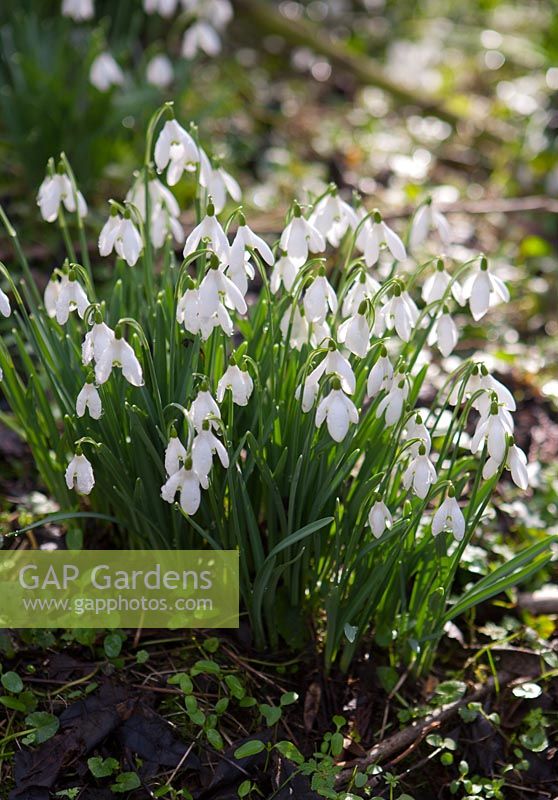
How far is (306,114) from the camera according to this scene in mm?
5090

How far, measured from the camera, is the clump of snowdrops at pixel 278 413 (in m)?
1.72

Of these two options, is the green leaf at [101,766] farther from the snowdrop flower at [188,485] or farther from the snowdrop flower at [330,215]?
the snowdrop flower at [330,215]

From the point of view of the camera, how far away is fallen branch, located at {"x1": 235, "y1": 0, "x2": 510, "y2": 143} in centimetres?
526

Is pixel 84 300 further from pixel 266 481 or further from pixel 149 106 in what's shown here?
pixel 149 106

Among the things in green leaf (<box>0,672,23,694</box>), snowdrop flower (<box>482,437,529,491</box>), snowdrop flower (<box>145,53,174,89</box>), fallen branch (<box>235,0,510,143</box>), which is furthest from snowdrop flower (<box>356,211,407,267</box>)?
fallen branch (<box>235,0,510,143</box>)

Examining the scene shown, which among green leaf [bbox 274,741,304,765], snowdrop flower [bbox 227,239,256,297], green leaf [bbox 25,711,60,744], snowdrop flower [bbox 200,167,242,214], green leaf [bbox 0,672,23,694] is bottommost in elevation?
green leaf [bbox 274,741,304,765]

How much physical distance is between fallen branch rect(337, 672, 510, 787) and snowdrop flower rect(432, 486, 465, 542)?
0.56 m

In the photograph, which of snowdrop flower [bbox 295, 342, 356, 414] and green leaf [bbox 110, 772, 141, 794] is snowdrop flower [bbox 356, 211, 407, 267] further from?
green leaf [bbox 110, 772, 141, 794]

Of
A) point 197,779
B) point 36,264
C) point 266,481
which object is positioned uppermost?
point 36,264

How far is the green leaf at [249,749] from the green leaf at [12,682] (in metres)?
0.47

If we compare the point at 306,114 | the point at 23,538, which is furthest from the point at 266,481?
the point at 306,114

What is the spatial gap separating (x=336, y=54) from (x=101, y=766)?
4.51 metres

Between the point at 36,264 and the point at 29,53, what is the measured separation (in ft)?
3.23

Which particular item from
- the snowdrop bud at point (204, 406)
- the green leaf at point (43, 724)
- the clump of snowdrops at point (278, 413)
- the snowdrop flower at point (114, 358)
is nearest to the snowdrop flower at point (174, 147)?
the clump of snowdrops at point (278, 413)
